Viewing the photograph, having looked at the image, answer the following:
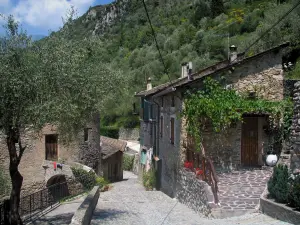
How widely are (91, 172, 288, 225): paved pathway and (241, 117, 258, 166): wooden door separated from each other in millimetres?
3302

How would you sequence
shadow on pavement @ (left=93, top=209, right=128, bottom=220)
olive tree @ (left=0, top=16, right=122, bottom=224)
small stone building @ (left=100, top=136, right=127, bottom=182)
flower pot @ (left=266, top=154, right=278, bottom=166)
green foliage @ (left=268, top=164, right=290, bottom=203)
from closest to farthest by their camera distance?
1. green foliage @ (left=268, top=164, right=290, bottom=203)
2. olive tree @ (left=0, top=16, right=122, bottom=224)
3. shadow on pavement @ (left=93, top=209, right=128, bottom=220)
4. flower pot @ (left=266, top=154, right=278, bottom=166)
5. small stone building @ (left=100, top=136, right=127, bottom=182)

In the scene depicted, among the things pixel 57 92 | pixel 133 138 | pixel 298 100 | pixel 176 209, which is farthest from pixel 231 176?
pixel 133 138

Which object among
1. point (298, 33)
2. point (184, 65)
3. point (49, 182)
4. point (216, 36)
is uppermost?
point (216, 36)

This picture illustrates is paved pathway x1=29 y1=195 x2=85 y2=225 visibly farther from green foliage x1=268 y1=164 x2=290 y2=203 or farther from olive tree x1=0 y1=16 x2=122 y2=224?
green foliage x1=268 y1=164 x2=290 y2=203

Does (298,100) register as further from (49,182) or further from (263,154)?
(49,182)

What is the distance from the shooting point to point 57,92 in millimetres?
9875

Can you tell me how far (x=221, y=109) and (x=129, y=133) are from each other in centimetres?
3691

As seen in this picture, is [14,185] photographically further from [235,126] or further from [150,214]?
[235,126]

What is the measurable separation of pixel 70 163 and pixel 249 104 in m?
12.8

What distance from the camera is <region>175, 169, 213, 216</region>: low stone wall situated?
1152cm

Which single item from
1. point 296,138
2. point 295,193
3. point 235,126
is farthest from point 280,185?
point 235,126

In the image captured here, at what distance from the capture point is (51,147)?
922 inches

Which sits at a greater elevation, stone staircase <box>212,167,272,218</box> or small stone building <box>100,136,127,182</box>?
stone staircase <box>212,167,272,218</box>

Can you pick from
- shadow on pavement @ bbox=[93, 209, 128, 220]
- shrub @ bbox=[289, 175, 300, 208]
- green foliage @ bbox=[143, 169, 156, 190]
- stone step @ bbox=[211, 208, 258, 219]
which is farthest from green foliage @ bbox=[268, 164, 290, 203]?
green foliage @ bbox=[143, 169, 156, 190]
